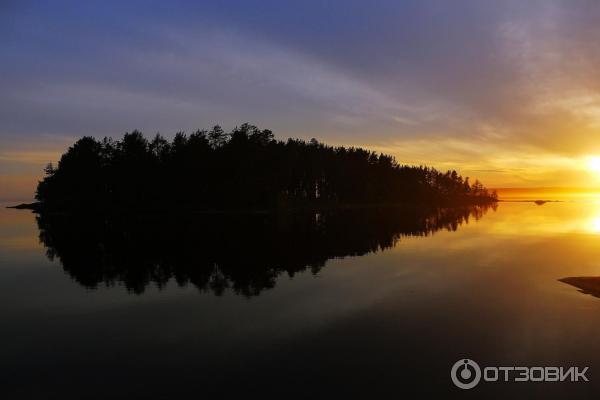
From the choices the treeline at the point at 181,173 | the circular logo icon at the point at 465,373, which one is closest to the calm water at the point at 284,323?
the circular logo icon at the point at 465,373

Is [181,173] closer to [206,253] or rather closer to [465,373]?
[206,253]

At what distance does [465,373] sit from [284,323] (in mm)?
11458

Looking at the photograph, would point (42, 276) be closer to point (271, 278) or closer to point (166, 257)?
point (166, 257)

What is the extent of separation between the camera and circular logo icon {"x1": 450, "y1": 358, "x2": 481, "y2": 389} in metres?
19.2

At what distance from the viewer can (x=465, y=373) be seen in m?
20.1

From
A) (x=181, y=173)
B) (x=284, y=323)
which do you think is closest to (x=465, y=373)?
(x=284, y=323)

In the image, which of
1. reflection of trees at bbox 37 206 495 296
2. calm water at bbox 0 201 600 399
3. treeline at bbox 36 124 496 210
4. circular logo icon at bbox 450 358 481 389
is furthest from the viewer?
treeline at bbox 36 124 496 210

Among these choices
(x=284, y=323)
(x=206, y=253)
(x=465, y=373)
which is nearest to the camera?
(x=465, y=373)

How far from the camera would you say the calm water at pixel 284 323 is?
19047 mm

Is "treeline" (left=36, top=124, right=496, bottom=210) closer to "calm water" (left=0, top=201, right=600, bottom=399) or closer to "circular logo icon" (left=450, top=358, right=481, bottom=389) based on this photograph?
"calm water" (left=0, top=201, right=600, bottom=399)

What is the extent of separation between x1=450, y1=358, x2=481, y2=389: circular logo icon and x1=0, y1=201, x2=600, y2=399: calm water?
1.38 feet

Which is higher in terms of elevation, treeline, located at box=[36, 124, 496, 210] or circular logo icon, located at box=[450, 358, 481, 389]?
treeline, located at box=[36, 124, 496, 210]

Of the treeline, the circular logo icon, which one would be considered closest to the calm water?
the circular logo icon

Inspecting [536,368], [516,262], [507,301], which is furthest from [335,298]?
[516,262]
